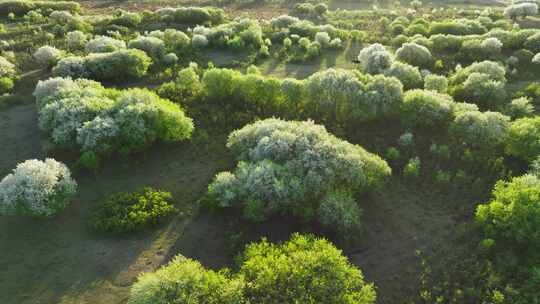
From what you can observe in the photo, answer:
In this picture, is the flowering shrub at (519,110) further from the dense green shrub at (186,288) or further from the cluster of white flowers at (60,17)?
the cluster of white flowers at (60,17)

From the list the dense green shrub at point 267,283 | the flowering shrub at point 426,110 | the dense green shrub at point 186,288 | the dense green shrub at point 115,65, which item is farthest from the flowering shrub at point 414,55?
the dense green shrub at point 186,288

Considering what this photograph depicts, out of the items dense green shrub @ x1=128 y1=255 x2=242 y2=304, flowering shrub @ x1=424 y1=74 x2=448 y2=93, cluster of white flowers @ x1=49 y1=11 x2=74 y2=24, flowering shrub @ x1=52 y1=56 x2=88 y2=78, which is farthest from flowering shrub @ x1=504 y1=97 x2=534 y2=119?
cluster of white flowers @ x1=49 y1=11 x2=74 y2=24

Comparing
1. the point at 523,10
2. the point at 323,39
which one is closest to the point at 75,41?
the point at 323,39

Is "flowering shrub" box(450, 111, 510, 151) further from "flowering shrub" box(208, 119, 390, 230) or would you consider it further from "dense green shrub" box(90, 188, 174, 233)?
"dense green shrub" box(90, 188, 174, 233)

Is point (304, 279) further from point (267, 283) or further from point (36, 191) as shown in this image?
point (36, 191)

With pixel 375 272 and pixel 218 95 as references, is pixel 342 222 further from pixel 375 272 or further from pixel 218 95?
pixel 218 95

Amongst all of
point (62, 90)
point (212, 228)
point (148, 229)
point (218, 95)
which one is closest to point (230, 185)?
point (212, 228)
